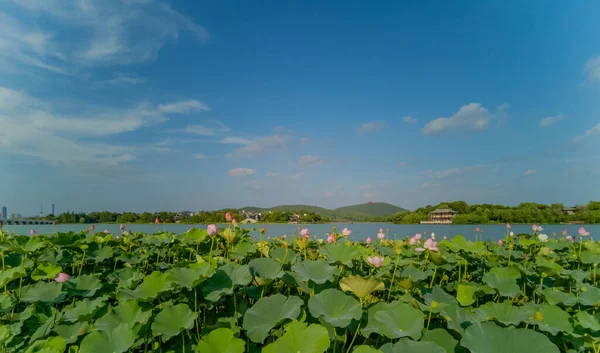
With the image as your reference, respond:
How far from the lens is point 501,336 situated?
1.30 meters

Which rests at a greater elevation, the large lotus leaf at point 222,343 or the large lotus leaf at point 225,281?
the large lotus leaf at point 225,281

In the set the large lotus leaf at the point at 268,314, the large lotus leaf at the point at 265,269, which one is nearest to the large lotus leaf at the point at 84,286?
the large lotus leaf at the point at 265,269

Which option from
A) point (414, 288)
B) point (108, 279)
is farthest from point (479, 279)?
point (108, 279)

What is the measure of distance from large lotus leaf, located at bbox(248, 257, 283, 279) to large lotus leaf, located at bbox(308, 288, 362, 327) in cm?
33

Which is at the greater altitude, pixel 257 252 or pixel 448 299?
pixel 257 252

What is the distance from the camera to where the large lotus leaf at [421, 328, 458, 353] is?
1.49 meters

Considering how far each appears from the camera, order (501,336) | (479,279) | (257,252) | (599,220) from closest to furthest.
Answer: (501,336) → (257,252) → (479,279) → (599,220)

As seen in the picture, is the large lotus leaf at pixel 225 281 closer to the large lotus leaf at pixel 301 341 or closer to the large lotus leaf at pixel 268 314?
the large lotus leaf at pixel 268 314

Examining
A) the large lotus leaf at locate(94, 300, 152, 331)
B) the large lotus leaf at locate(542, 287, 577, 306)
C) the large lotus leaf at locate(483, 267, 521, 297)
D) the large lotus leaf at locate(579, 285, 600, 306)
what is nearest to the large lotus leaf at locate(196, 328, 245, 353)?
the large lotus leaf at locate(94, 300, 152, 331)

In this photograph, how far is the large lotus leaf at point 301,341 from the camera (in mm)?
1238

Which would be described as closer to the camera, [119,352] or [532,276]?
[119,352]

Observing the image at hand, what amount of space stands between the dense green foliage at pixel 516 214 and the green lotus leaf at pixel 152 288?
23.8 meters

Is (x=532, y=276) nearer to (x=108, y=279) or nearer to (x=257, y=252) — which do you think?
(x=257, y=252)

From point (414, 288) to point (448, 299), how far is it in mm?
317
